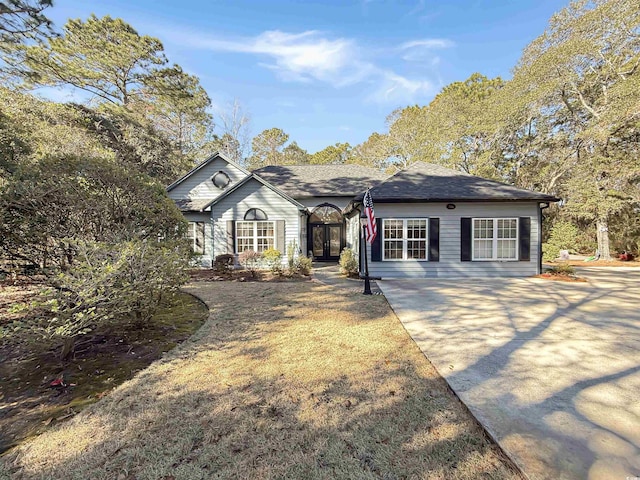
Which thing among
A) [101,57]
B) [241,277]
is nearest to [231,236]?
[241,277]

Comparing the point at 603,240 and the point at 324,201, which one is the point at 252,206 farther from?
the point at 603,240

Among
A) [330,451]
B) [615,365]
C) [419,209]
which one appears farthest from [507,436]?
[419,209]

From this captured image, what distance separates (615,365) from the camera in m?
3.72

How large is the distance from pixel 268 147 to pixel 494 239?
33181 millimetres

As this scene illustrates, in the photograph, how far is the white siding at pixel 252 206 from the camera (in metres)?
13.2

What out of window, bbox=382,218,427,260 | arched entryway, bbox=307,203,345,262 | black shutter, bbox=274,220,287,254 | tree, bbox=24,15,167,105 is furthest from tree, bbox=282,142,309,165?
window, bbox=382,218,427,260

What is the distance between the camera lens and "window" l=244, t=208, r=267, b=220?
518 inches

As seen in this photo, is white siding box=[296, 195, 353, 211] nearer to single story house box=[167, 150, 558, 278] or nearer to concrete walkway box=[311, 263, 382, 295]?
single story house box=[167, 150, 558, 278]

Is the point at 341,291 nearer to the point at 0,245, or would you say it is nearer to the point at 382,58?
the point at 0,245

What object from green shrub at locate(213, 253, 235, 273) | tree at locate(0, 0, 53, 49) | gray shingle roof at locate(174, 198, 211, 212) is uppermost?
tree at locate(0, 0, 53, 49)

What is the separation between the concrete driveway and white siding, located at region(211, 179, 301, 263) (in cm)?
676

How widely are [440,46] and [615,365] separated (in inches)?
671

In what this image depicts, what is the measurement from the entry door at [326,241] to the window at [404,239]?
526cm

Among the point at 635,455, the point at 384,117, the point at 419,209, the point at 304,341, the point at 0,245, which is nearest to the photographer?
the point at 635,455
